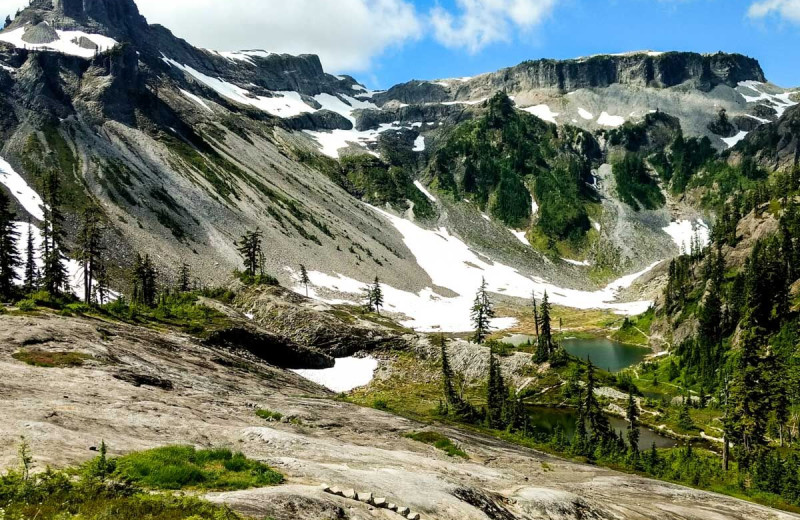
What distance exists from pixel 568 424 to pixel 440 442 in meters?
54.1

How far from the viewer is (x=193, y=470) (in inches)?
541

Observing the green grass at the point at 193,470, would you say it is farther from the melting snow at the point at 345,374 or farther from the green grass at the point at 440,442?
A: the melting snow at the point at 345,374

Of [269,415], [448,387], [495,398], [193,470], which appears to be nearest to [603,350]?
[495,398]

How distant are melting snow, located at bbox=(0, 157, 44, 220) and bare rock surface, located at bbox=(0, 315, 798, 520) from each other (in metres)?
119

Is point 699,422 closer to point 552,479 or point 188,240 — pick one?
point 552,479

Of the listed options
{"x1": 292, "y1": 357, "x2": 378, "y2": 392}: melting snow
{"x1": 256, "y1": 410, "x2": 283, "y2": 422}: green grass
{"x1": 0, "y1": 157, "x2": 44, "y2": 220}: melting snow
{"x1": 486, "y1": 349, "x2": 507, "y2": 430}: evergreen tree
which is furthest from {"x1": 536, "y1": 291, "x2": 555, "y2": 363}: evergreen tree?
{"x1": 0, "y1": 157, "x2": 44, "y2": 220}: melting snow

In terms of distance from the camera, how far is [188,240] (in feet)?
506

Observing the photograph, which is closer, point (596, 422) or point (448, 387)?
point (596, 422)

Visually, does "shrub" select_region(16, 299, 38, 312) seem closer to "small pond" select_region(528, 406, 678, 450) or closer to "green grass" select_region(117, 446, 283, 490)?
"green grass" select_region(117, 446, 283, 490)

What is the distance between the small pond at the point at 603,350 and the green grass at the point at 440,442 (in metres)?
94.1

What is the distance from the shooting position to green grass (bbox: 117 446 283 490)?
12.9 m

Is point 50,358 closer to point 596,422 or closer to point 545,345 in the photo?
point 596,422

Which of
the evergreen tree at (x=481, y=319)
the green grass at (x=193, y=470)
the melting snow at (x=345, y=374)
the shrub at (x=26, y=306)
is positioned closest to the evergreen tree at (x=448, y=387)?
the melting snow at (x=345, y=374)

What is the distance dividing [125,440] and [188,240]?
490 ft
